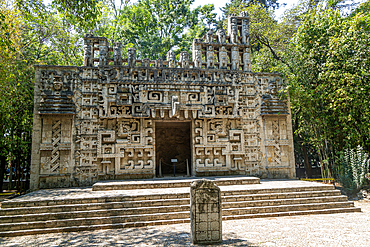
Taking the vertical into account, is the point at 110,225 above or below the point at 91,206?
below

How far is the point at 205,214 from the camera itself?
4.62m

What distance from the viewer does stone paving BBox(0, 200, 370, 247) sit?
14.8 ft

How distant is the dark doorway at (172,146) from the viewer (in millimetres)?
13000

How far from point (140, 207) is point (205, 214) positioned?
2.40 m

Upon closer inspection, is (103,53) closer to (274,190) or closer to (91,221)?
(91,221)

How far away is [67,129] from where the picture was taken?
8906 millimetres

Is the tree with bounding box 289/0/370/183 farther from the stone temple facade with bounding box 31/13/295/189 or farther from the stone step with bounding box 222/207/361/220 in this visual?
the stone step with bounding box 222/207/361/220

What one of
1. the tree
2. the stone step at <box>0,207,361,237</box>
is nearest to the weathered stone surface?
the stone step at <box>0,207,361,237</box>

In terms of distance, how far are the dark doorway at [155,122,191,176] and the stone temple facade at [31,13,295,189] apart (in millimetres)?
3211

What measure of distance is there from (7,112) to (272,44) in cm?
1461

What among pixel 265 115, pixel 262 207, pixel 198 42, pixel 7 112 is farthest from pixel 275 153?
pixel 7 112

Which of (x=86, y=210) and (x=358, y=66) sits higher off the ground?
(x=358, y=66)

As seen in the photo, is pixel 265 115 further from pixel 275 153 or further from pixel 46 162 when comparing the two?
pixel 46 162

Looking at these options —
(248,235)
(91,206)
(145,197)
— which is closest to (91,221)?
(91,206)
